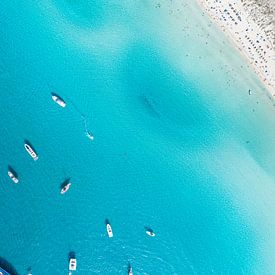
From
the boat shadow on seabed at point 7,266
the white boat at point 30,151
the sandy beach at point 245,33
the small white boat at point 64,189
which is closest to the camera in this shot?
the boat shadow on seabed at point 7,266

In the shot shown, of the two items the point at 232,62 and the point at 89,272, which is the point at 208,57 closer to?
the point at 232,62

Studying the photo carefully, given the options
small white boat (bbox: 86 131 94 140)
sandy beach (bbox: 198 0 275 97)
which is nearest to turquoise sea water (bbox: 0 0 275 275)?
small white boat (bbox: 86 131 94 140)

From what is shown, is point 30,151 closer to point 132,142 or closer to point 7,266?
point 132,142

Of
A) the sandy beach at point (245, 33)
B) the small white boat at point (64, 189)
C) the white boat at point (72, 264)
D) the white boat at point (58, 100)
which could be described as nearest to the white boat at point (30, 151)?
A: the small white boat at point (64, 189)

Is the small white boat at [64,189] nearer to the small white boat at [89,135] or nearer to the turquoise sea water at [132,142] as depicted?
the turquoise sea water at [132,142]

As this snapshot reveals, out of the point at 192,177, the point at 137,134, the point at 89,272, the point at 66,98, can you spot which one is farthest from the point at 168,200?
the point at 66,98

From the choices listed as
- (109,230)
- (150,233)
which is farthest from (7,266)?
(150,233)
